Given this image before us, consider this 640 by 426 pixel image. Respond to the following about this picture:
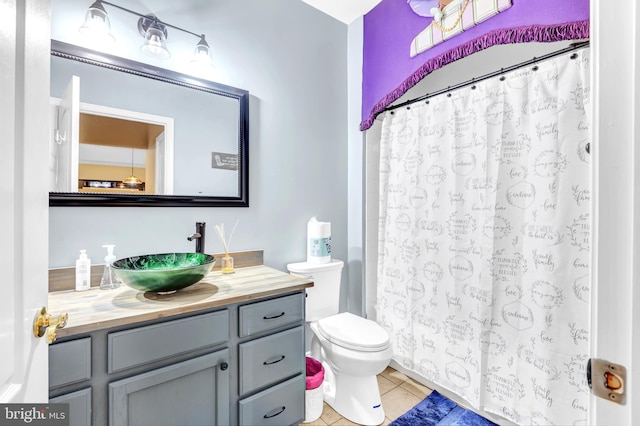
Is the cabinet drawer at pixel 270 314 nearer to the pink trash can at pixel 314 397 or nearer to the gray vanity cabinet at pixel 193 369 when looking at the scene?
the gray vanity cabinet at pixel 193 369

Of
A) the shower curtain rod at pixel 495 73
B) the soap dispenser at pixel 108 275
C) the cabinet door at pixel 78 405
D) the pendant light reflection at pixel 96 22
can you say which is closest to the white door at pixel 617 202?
the shower curtain rod at pixel 495 73

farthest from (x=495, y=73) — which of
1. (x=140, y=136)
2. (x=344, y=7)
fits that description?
(x=140, y=136)

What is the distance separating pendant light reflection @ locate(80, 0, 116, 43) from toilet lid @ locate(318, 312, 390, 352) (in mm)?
1859

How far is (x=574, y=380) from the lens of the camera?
1296mm

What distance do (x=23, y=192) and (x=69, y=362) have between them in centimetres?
63

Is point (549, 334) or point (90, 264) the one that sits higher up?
point (90, 264)

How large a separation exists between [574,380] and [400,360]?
947 mm

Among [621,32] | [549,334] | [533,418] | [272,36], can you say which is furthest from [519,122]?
[272,36]

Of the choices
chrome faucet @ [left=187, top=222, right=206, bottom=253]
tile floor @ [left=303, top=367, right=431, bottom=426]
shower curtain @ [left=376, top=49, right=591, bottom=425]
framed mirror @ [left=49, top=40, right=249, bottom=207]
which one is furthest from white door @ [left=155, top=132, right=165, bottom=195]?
tile floor @ [left=303, top=367, right=431, bottom=426]

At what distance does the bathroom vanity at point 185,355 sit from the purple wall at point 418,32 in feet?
4.55

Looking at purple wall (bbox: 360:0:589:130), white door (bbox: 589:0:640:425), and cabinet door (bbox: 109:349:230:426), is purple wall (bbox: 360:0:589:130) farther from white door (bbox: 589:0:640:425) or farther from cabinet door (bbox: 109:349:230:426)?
cabinet door (bbox: 109:349:230:426)

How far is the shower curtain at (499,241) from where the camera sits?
1295mm

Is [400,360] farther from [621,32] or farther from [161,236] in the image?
[621,32]

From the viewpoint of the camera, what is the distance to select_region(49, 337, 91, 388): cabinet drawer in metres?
0.89
